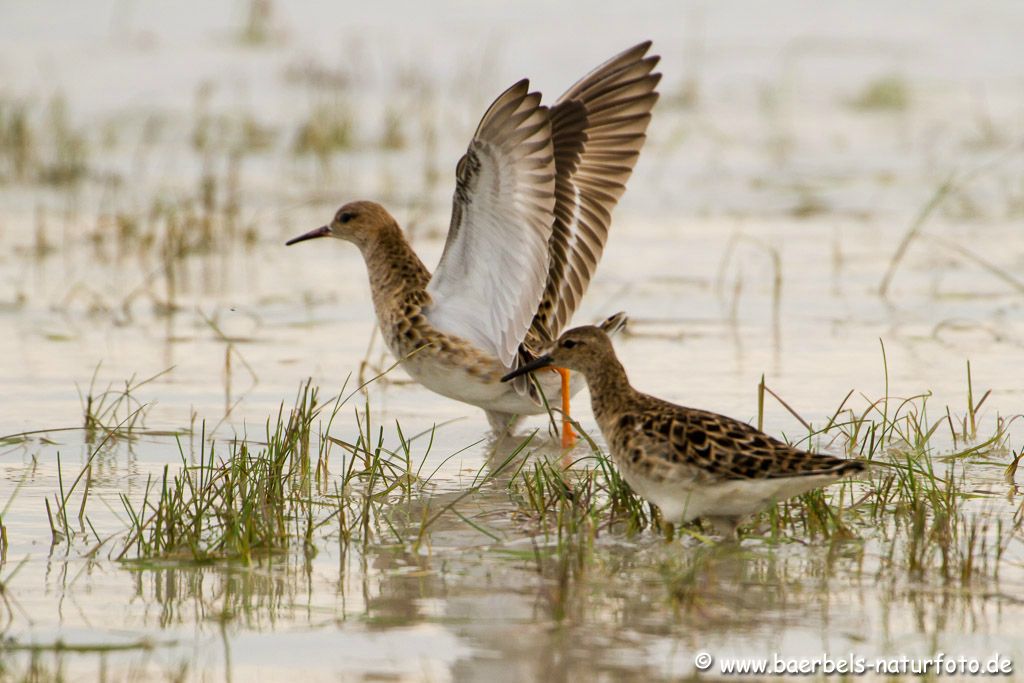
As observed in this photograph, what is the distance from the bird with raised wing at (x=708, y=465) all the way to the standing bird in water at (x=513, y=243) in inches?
58.4

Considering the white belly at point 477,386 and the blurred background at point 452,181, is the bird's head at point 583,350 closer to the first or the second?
the white belly at point 477,386

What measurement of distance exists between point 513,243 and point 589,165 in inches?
38.8

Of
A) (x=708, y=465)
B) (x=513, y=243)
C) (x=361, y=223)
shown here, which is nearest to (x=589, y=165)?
(x=513, y=243)

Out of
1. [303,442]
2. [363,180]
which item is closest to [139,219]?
[363,180]

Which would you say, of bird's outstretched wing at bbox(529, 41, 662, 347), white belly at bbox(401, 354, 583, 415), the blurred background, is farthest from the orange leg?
the blurred background

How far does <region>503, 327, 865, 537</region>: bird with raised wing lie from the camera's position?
484 cm

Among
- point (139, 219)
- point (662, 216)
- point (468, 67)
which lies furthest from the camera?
point (468, 67)

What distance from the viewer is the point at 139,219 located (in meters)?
11.7

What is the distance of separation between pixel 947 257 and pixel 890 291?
3.74 ft

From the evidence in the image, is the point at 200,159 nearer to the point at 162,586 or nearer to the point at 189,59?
the point at 189,59

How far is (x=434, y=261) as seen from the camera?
428 inches

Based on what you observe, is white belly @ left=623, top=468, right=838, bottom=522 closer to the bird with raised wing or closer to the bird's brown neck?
the bird with raised wing

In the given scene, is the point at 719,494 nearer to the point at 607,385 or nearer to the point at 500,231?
the point at 607,385

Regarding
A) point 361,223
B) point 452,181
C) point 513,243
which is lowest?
point 513,243
